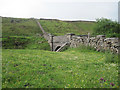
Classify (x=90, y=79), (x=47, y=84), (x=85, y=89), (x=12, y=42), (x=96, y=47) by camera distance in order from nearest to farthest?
(x=85, y=89)
(x=47, y=84)
(x=90, y=79)
(x=96, y=47)
(x=12, y=42)

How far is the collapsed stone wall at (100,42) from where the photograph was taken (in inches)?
452

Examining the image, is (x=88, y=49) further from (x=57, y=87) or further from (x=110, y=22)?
(x=110, y=22)

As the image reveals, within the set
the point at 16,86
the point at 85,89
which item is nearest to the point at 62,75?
the point at 85,89

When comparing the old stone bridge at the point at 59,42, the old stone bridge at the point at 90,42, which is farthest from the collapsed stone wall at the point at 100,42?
the old stone bridge at the point at 59,42

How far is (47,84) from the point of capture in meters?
4.65

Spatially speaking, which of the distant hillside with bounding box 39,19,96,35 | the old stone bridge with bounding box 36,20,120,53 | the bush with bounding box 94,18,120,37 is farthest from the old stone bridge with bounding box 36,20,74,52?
the distant hillside with bounding box 39,19,96,35

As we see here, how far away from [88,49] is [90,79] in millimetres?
9979

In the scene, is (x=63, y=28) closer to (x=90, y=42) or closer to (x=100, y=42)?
(x=90, y=42)

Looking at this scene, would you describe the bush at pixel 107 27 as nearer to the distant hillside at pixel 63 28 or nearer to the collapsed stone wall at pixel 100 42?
the distant hillside at pixel 63 28

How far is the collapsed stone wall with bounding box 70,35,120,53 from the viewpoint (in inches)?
452

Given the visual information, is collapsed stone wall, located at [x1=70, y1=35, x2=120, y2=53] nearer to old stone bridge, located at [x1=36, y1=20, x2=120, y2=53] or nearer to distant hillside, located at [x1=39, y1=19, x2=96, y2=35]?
old stone bridge, located at [x1=36, y1=20, x2=120, y2=53]

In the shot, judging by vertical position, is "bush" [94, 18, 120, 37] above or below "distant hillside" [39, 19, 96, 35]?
below

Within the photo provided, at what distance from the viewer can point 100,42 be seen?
44.9ft

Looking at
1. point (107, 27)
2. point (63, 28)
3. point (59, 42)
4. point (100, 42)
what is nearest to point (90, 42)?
point (100, 42)
